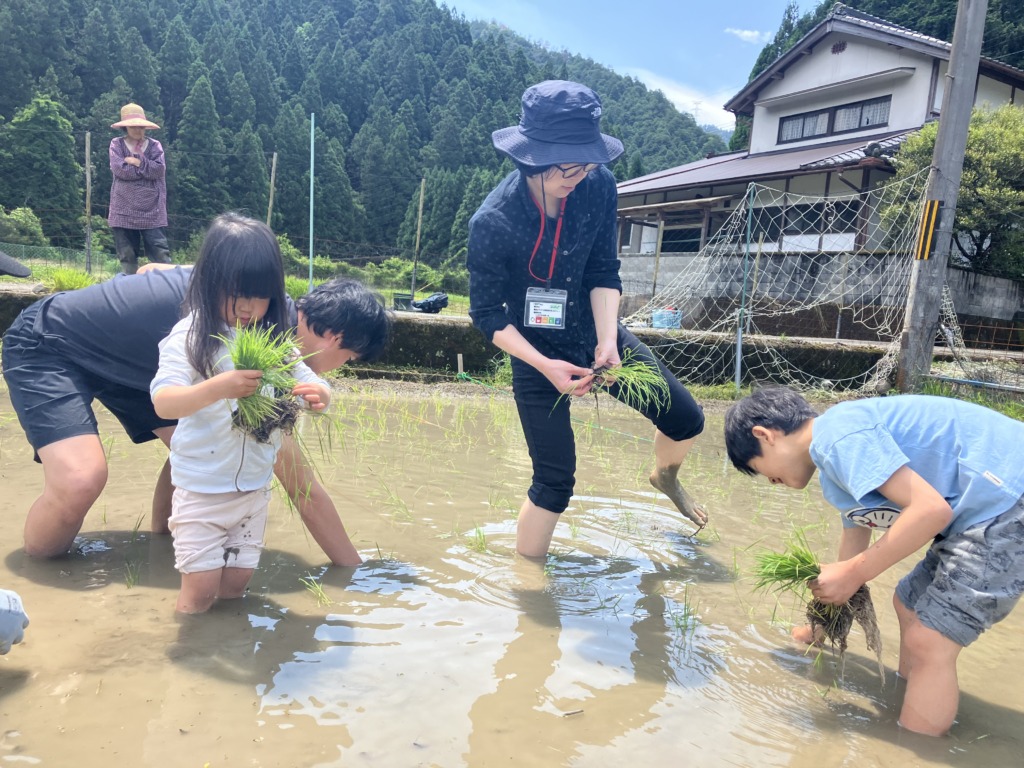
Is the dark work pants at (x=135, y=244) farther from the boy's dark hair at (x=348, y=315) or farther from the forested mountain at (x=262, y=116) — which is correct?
the forested mountain at (x=262, y=116)

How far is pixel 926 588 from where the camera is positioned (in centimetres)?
189

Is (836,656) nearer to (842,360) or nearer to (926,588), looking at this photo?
(926,588)

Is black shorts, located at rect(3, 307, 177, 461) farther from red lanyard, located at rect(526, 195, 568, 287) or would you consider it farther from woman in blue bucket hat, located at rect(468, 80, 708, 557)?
red lanyard, located at rect(526, 195, 568, 287)

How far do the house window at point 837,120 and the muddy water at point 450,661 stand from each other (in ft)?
57.4

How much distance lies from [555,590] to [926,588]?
3.59ft

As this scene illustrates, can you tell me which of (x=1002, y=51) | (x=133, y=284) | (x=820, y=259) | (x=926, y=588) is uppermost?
(x=1002, y=51)

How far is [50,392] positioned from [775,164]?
18.5 meters

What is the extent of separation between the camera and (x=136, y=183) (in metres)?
5.54

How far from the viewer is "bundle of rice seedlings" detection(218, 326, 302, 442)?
1952 mm

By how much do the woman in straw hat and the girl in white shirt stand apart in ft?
13.3

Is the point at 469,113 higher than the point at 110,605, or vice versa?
the point at 469,113

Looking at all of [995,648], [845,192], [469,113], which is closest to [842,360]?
[995,648]

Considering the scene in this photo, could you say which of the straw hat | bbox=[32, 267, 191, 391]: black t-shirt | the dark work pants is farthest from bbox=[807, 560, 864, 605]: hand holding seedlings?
the straw hat

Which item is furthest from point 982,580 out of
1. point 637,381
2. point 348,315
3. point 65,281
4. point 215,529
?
point 65,281
